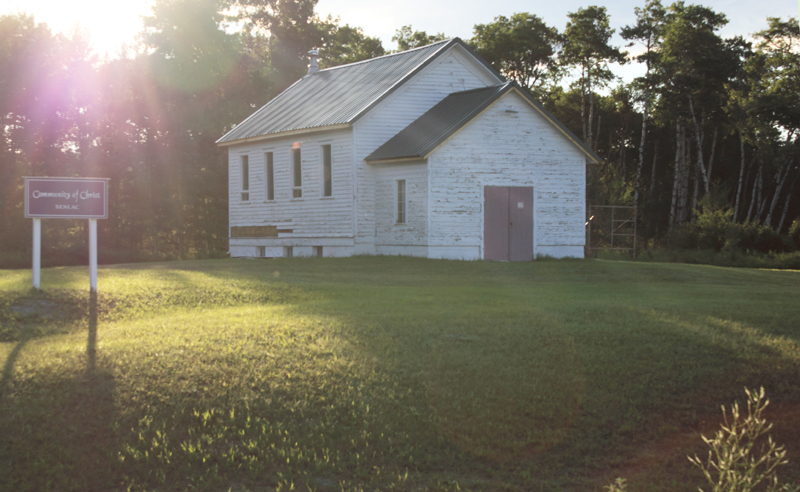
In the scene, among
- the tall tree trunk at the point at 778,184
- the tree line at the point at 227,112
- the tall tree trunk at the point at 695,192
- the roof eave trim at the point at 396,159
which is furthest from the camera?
the tall tree trunk at the point at 695,192

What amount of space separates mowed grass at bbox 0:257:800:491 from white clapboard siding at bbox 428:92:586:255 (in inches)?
458

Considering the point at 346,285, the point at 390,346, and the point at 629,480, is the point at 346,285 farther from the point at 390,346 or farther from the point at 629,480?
the point at 629,480

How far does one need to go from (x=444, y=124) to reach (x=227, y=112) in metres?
24.5

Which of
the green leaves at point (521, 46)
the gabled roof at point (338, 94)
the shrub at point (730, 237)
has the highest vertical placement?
the green leaves at point (521, 46)

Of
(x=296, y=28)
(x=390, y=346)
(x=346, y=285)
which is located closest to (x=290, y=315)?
(x=390, y=346)

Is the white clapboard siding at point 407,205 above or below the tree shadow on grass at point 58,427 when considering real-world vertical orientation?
above

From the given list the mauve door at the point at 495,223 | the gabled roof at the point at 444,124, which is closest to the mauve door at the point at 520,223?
the mauve door at the point at 495,223

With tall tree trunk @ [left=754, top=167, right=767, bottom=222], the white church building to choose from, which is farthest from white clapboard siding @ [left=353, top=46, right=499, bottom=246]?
tall tree trunk @ [left=754, top=167, right=767, bottom=222]

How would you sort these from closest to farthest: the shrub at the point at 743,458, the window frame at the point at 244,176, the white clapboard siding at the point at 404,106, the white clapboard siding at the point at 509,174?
the shrub at the point at 743,458 < the white clapboard siding at the point at 509,174 < the white clapboard siding at the point at 404,106 < the window frame at the point at 244,176

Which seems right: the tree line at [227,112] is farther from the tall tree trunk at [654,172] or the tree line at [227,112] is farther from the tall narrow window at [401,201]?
the tall narrow window at [401,201]

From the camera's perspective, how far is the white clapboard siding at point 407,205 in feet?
81.6

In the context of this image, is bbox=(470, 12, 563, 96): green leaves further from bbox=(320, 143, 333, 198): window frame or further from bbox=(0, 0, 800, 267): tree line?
bbox=(320, 143, 333, 198): window frame

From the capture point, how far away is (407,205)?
2539 cm

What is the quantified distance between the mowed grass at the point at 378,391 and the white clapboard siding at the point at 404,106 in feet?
44.3
